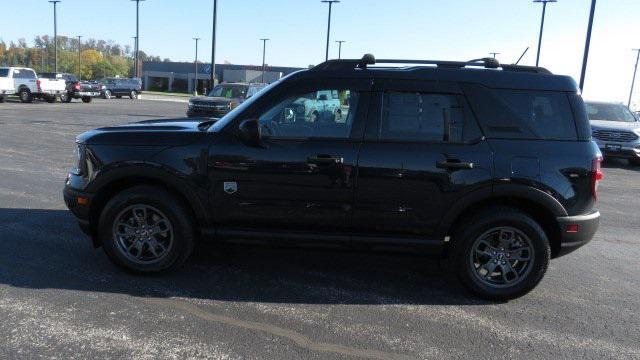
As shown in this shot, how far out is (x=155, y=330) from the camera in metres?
3.74

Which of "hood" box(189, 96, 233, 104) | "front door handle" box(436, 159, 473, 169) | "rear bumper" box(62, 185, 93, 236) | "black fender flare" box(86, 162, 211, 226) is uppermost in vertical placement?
"hood" box(189, 96, 233, 104)

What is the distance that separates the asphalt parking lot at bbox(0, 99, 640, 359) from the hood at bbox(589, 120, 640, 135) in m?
8.78

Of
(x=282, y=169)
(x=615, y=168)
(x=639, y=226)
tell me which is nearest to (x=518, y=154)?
(x=282, y=169)

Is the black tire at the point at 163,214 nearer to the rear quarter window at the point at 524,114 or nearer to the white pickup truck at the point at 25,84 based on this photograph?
the rear quarter window at the point at 524,114

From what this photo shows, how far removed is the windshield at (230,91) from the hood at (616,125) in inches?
461

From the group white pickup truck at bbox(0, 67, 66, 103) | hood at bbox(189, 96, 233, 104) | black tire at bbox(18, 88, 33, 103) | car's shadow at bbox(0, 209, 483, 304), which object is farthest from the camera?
black tire at bbox(18, 88, 33, 103)

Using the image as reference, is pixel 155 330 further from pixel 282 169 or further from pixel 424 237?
pixel 424 237

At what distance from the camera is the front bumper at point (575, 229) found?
173 inches

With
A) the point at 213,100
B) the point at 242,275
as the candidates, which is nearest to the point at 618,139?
the point at 242,275

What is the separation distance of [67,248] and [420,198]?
3602mm

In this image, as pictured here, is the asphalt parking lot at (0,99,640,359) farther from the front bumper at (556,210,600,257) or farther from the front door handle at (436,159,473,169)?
the front door handle at (436,159,473,169)

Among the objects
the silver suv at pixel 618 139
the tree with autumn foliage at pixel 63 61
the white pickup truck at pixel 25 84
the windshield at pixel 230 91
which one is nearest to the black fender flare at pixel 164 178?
the silver suv at pixel 618 139

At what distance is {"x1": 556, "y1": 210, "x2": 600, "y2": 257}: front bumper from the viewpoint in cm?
440

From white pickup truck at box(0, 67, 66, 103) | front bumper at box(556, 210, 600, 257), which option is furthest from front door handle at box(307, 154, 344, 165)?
white pickup truck at box(0, 67, 66, 103)
